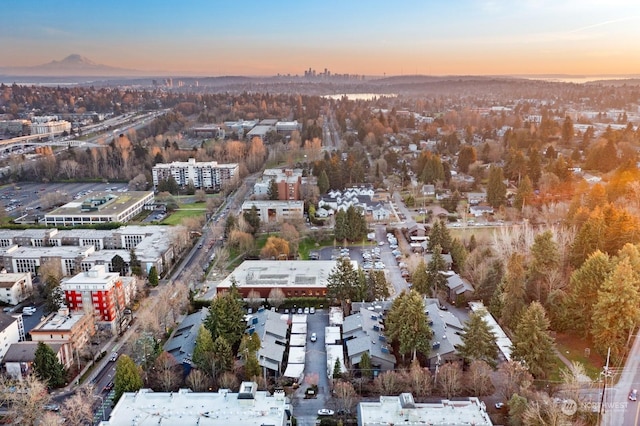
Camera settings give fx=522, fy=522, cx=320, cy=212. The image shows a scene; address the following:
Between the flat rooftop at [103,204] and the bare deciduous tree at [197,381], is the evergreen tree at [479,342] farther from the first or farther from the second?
the flat rooftop at [103,204]

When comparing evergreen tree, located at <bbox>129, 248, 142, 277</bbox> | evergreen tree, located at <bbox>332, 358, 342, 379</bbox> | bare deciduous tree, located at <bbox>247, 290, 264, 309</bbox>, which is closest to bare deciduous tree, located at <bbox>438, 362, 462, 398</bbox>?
evergreen tree, located at <bbox>332, 358, 342, 379</bbox>

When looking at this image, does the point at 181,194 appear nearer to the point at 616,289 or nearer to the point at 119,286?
the point at 119,286

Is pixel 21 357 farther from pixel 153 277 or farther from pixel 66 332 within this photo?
pixel 153 277

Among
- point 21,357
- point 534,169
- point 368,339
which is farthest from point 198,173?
point 368,339

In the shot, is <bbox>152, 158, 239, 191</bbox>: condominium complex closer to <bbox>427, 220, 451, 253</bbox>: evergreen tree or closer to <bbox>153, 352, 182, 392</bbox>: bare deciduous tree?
<bbox>427, 220, 451, 253</bbox>: evergreen tree

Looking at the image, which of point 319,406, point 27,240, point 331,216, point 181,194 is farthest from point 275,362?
point 181,194

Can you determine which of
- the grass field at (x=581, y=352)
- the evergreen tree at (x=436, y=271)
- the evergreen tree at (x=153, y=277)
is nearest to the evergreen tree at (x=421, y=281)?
the evergreen tree at (x=436, y=271)
